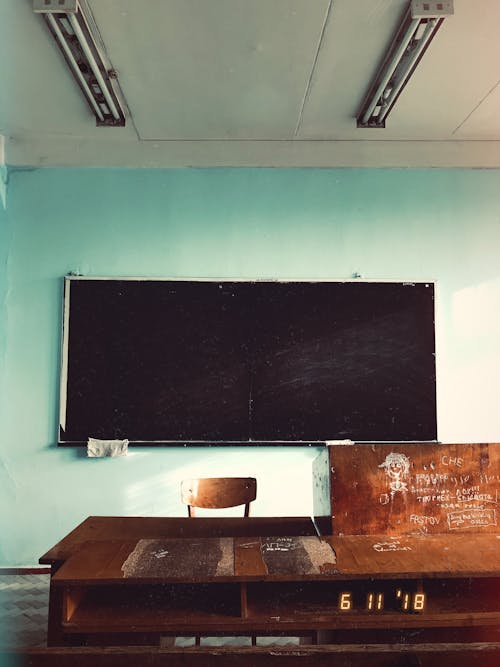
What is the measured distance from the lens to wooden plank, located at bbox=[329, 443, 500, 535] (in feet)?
6.20

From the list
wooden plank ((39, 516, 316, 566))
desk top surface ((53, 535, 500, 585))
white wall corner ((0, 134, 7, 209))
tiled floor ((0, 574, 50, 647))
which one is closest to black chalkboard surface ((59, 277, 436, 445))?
white wall corner ((0, 134, 7, 209))

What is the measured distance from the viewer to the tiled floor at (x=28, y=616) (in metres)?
2.80

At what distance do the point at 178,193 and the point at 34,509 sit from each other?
2329mm

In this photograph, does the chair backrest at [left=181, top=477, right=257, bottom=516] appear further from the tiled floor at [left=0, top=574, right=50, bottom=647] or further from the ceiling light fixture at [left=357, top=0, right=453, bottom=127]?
the ceiling light fixture at [left=357, top=0, right=453, bottom=127]

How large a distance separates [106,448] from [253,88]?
7.90 feet

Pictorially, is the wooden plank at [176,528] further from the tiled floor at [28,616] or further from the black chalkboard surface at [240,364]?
the black chalkboard surface at [240,364]

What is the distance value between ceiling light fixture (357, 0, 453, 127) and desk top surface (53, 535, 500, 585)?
2.22 metres

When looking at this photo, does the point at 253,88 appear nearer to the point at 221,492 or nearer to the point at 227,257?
the point at 227,257

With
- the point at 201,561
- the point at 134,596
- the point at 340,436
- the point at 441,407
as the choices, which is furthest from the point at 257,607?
the point at 441,407

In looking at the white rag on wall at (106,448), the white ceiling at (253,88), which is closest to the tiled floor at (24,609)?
the white rag on wall at (106,448)

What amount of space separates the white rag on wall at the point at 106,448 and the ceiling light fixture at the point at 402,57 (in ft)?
8.53

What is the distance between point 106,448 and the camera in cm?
377

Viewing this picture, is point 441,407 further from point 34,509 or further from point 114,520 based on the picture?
point 34,509

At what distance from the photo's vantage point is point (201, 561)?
1730mm
